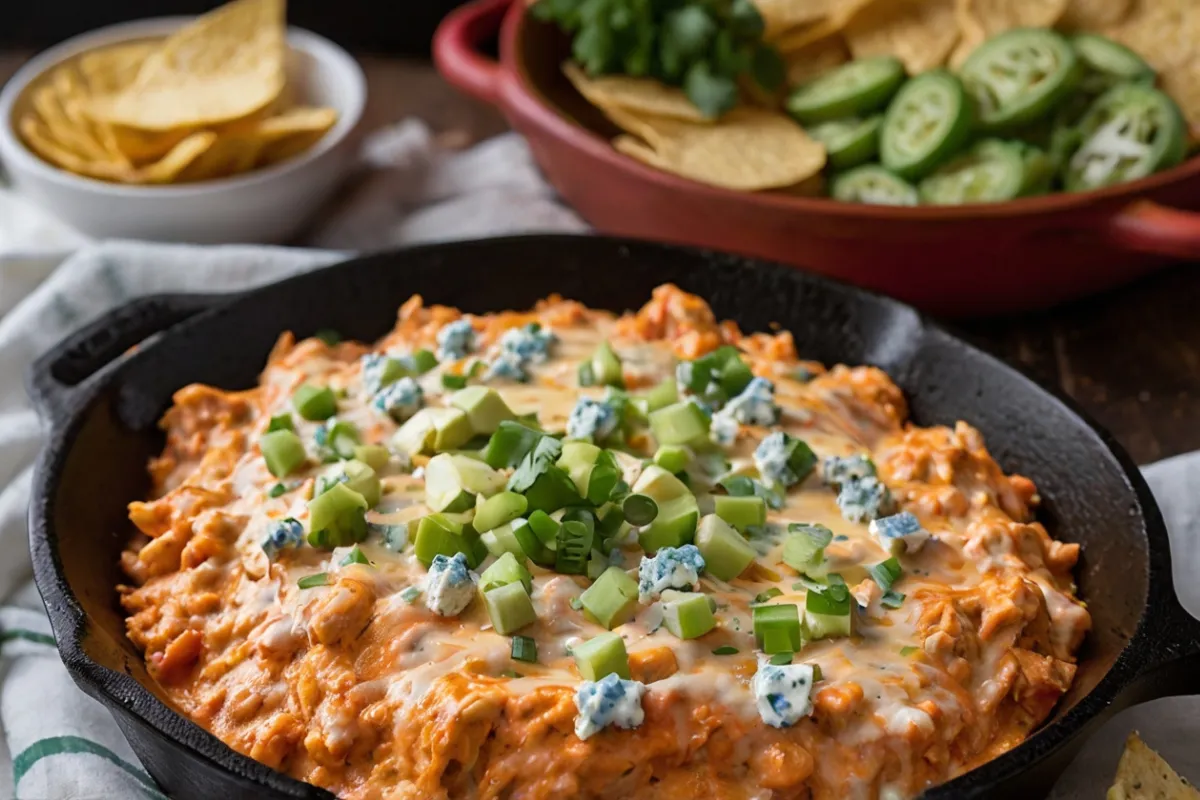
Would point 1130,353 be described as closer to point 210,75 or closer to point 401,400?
point 401,400

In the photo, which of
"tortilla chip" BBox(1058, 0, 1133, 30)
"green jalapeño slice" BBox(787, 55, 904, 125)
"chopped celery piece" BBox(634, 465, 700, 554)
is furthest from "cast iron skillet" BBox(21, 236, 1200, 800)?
"tortilla chip" BBox(1058, 0, 1133, 30)

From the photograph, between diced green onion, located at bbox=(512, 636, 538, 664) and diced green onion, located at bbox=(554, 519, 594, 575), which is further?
diced green onion, located at bbox=(554, 519, 594, 575)

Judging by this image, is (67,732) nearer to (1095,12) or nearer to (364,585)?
(364,585)

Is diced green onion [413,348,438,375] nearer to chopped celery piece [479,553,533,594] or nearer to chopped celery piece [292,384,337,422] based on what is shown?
chopped celery piece [292,384,337,422]

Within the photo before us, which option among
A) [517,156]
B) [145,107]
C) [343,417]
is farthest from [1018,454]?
[145,107]

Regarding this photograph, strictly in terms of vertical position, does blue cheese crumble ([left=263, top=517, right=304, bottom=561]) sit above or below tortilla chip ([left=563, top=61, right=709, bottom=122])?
below

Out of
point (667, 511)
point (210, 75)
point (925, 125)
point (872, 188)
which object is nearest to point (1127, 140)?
point (925, 125)
